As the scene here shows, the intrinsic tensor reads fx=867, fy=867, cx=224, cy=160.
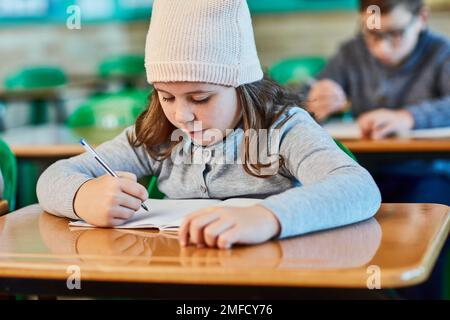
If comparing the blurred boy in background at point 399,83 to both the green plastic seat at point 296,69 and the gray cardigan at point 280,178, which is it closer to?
the gray cardigan at point 280,178

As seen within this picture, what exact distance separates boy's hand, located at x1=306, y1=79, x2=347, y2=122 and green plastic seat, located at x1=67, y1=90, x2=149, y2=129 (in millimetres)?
619

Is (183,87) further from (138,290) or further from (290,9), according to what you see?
(290,9)

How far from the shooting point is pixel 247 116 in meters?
1.63

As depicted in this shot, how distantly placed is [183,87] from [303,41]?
4.68m

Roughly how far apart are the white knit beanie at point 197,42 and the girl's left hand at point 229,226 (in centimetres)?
35

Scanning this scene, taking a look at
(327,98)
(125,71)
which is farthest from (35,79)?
(327,98)

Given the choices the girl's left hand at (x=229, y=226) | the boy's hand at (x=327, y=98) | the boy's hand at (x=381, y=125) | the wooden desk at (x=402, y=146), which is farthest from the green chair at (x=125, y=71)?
the girl's left hand at (x=229, y=226)

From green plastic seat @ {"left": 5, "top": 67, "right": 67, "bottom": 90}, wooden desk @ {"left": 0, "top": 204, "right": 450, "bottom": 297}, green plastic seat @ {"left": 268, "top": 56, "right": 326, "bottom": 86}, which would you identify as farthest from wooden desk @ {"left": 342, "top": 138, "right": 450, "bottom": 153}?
green plastic seat @ {"left": 5, "top": 67, "right": 67, "bottom": 90}

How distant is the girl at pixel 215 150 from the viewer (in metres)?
1.35

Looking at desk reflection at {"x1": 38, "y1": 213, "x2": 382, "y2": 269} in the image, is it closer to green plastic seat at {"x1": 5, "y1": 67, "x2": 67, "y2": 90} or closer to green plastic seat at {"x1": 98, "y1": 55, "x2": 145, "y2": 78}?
green plastic seat at {"x1": 5, "y1": 67, "x2": 67, "y2": 90}

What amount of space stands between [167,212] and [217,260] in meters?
0.35

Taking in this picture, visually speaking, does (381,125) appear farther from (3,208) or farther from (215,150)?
(3,208)

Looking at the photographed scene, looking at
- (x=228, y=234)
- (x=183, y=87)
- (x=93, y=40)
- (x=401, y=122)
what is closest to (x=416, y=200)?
(x=401, y=122)

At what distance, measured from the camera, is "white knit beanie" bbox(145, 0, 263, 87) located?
1.54m
